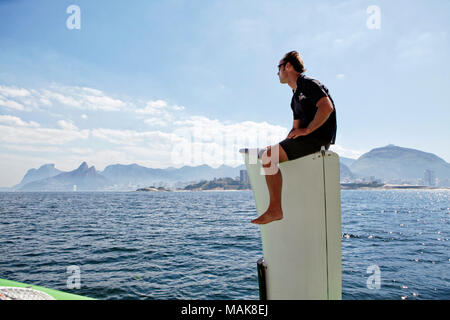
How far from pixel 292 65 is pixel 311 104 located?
1.31ft

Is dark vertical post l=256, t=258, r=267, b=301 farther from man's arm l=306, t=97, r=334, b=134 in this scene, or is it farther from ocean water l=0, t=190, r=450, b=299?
ocean water l=0, t=190, r=450, b=299

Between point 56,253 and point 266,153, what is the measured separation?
40.1ft

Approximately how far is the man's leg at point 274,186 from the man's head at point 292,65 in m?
0.64

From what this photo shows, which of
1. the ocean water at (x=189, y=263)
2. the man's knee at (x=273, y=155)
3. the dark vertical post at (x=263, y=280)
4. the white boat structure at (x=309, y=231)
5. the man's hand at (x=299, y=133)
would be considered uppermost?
the man's hand at (x=299, y=133)

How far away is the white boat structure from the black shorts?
0.15 ft

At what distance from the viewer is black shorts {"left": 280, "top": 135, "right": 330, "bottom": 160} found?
1.91m

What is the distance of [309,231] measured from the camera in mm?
1901

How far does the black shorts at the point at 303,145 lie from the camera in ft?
6.28

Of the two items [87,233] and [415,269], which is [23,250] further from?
[415,269]
